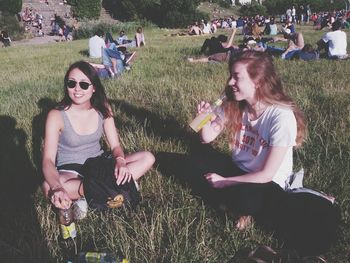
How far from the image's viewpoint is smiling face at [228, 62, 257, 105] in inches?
131

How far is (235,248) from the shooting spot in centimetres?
296

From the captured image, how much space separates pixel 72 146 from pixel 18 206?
29.3 inches

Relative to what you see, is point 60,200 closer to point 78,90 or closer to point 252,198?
point 78,90

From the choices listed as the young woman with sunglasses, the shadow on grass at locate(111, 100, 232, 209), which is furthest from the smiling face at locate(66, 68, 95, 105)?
the shadow on grass at locate(111, 100, 232, 209)

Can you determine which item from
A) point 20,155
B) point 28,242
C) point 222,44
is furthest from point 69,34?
point 28,242

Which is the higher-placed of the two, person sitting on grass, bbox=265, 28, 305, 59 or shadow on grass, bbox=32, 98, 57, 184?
person sitting on grass, bbox=265, 28, 305, 59

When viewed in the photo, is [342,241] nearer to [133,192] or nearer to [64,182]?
[133,192]

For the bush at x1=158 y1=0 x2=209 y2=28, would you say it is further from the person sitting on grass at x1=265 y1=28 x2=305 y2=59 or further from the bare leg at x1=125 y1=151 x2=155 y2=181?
the bare leg at x1=125 y1=151 x2=155 y2=181

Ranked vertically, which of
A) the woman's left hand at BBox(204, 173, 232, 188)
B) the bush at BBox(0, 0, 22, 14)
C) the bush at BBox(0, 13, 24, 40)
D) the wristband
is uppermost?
the bush at BBox(0, 0, 22, 14)

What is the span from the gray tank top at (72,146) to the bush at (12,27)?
32.5 metres

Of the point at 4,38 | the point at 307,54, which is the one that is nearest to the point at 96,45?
the point at 307,54

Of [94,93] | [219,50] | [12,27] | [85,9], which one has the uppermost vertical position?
[85,9]

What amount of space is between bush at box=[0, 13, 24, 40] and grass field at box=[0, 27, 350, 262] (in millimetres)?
26423

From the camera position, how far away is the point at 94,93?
13.2ft
